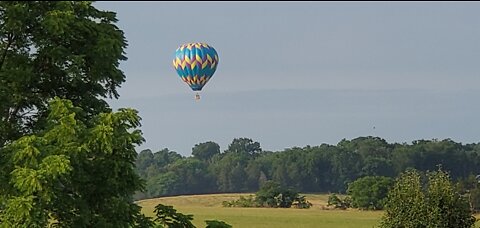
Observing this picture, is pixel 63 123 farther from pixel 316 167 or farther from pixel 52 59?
pixel 316 167

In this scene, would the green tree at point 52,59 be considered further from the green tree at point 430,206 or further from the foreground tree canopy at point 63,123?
the green tree at point 430,206

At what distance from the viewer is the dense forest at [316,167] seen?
481ft

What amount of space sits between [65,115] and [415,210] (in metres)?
20.0

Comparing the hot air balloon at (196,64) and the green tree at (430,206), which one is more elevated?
the hot air balloon at (196,64)

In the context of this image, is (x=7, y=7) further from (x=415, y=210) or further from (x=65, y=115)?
(x=415, y=210)

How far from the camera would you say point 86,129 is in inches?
497

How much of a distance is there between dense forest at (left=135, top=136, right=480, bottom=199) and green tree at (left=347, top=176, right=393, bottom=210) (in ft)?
151

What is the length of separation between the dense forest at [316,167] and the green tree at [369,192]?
4617 cm

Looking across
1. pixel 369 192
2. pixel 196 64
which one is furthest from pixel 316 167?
pixel 196 64

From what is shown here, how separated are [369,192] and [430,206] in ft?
218

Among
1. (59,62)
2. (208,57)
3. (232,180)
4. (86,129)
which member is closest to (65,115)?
(86,129)

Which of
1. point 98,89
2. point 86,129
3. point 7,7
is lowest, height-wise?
point 86,129

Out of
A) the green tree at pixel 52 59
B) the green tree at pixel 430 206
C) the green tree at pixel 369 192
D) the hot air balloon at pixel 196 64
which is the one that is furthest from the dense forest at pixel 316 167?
the green tree at pixel 52 59

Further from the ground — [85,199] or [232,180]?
[232,180]
